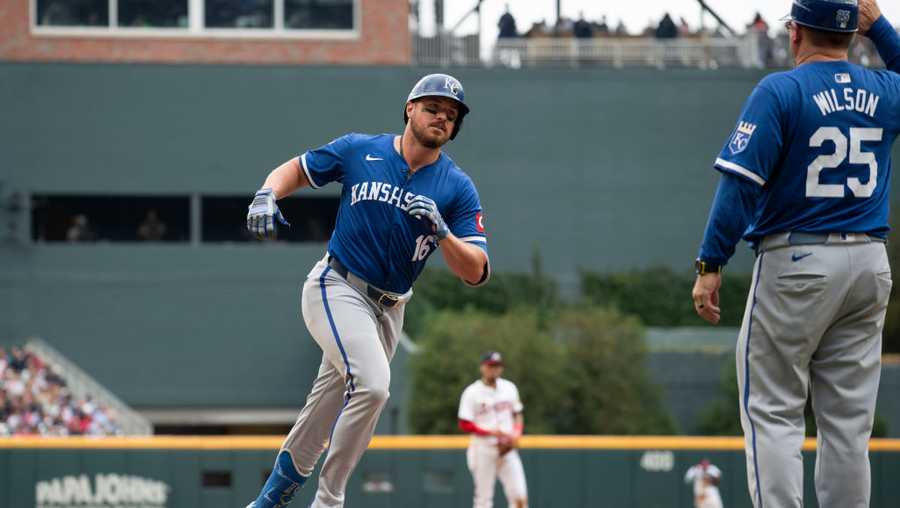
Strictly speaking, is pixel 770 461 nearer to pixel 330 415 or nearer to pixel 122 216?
pixel 330 415

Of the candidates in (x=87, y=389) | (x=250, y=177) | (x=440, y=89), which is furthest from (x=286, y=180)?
(x=250, y=177)

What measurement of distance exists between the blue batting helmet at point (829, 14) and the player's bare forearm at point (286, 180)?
2.14 metres

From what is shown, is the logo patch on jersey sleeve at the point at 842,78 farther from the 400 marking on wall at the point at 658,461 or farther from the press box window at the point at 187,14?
the press box window at the point at 187,14

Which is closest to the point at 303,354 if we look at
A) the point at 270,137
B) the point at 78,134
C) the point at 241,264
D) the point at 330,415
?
the point at 241,264

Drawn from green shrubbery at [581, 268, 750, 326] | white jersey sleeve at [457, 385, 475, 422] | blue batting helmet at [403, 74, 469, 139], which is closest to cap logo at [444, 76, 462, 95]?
blue batting helmet at [403, 74, 469, 139]

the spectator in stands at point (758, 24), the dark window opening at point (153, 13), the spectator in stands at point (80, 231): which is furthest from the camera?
the spectator in stands at point (758, 24)

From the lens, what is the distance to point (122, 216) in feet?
94.6

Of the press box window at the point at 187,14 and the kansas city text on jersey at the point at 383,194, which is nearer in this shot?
the kansas city text on jersey at the point at 383,194

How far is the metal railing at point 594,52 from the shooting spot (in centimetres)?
2922

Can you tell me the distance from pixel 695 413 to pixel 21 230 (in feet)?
44.4

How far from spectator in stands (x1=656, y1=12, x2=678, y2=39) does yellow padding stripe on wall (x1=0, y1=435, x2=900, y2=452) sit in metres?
14.4

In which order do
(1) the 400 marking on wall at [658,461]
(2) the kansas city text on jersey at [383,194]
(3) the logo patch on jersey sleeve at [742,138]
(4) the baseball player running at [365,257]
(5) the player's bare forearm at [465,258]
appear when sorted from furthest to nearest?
1. (1) the 400 marking on wall at [658,461]
2. (2) the kansas city text on jersey at [383,194]
3. (4) the baseball player running at [365,257]
4. (5) the player's bare forearm at [465,258]
5. (3) the logo patch on jersey sleeve at [742,138]

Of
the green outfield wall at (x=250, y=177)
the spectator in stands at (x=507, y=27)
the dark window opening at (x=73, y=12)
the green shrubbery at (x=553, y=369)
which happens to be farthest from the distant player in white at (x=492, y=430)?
the dark window opening at (x=73, y=12)

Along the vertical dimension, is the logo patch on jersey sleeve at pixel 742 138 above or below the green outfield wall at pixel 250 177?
above
